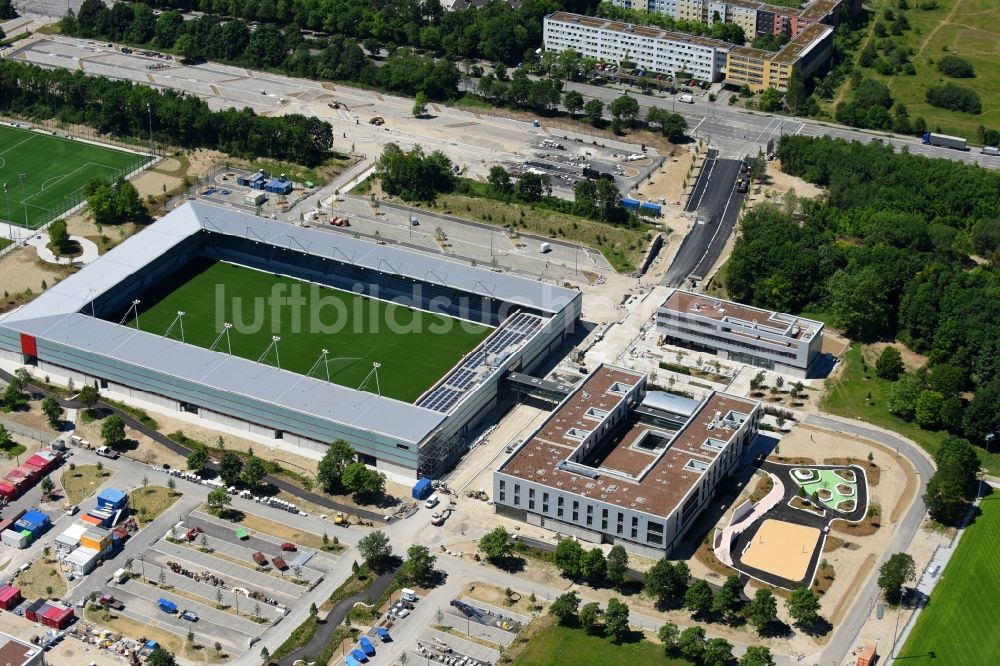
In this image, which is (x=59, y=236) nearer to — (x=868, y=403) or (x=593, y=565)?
(x=593, y=565)

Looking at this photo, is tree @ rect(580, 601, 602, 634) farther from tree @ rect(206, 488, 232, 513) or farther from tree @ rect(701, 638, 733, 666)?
tree @ rect(206, 488, 232, 513)

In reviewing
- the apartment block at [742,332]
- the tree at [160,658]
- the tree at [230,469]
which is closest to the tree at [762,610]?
the apartment block at [742,332]

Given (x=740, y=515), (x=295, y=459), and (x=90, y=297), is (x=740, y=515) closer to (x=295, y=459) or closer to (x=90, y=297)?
(x=295, y=459)

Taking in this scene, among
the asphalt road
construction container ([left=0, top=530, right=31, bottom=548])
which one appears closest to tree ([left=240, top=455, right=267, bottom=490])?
construction container ([left=0, top=530, right=31, bottom=548])

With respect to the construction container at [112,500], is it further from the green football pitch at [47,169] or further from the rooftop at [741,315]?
the green football pitch at [47,169]

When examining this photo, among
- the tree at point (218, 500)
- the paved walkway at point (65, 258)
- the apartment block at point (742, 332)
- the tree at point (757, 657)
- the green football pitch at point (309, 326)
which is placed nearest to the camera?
the tree at point (757, 657)

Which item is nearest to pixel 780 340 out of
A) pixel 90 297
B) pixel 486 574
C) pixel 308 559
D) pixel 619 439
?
pixel 619 439
